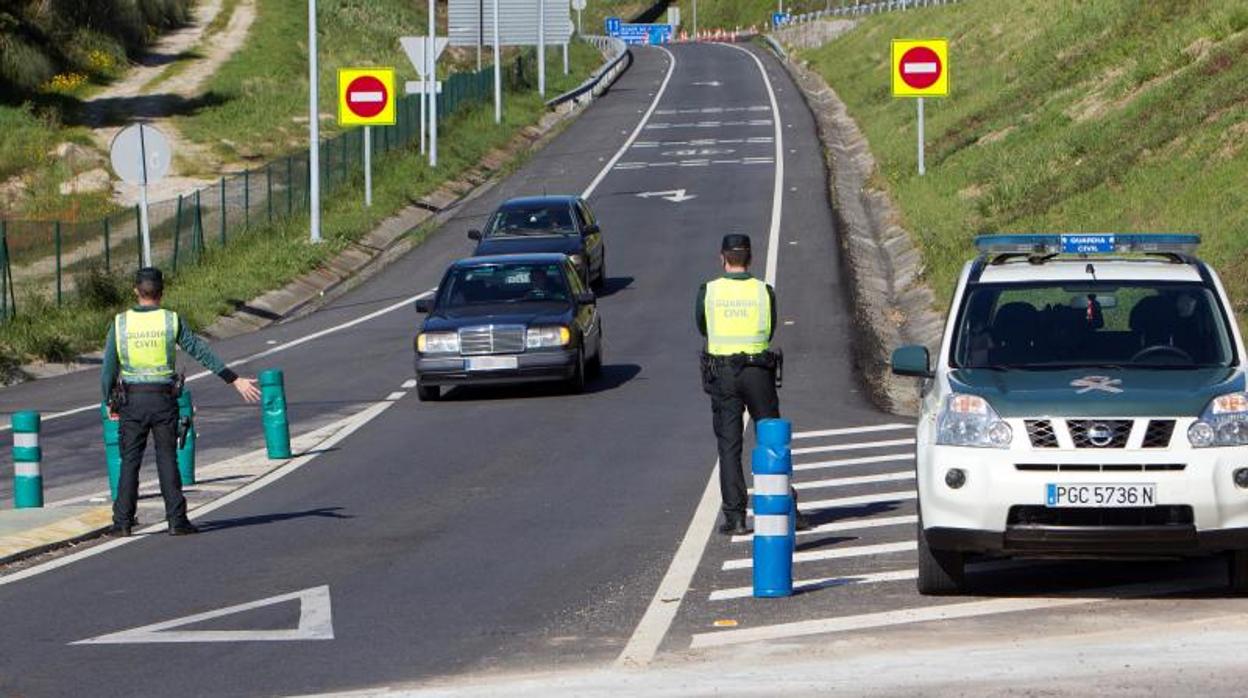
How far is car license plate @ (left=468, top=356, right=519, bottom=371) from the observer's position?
24.9 m

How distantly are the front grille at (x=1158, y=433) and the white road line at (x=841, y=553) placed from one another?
2.77 m

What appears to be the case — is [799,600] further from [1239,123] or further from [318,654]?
[1239,123]

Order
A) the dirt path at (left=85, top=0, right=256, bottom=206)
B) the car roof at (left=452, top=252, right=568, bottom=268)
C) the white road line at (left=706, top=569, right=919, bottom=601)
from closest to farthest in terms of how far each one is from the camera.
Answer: the white road line at (left=706, top=569, right=919, bottom=601), the car roof at (left=452, top=252, right=568, bottom=268), the dirt path at (left=85, top=0, right=256, bottom=206)

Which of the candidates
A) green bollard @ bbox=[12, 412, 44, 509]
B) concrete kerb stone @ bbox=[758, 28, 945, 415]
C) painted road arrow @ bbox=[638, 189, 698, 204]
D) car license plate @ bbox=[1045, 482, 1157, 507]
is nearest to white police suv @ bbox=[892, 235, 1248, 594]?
car license plate @ bbox=[1045, 482, 1157, 507]

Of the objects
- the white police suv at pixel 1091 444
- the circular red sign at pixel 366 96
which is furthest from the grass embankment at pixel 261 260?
the white police suv at pixel 1091 444

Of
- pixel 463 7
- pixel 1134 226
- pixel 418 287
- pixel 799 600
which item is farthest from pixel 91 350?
pixel 463 7

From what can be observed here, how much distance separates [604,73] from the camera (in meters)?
90.4

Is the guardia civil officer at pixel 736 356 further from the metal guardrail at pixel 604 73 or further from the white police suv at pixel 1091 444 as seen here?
the metal guardrail at pixel 604 73

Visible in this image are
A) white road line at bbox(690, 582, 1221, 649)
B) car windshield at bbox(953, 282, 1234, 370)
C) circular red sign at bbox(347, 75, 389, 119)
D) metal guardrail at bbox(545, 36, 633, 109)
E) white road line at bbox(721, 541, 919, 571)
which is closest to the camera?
white road line at bbox(690, 582, 1221, 649)

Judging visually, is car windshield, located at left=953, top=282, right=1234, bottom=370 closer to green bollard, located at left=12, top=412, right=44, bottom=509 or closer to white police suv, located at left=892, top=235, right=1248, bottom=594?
white police suv, located at left=892, top=235, right=1248, bottom=594

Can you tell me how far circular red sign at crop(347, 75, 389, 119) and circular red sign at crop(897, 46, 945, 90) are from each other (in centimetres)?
1075

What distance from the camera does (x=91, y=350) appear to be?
1284 inches

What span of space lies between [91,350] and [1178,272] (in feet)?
73.8

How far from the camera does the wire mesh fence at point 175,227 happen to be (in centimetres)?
3697
